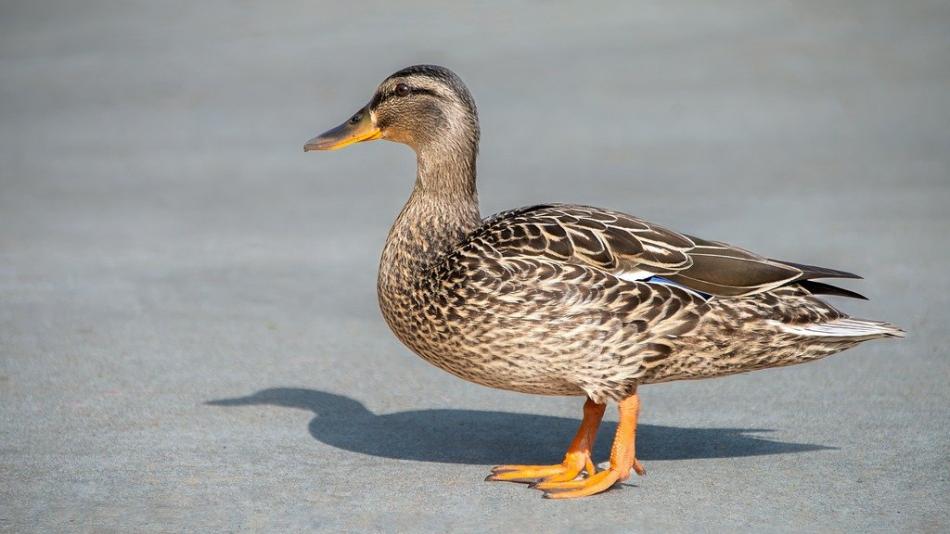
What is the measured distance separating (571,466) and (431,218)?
1175 mm

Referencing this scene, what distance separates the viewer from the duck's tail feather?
478cm

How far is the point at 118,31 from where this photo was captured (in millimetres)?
14359

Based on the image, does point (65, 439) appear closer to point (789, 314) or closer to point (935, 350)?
point (789, 314)

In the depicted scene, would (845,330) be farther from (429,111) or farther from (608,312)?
(429,111)

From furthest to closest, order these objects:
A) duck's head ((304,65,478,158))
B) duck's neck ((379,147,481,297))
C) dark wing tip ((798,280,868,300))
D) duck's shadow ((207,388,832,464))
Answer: duck's head ((304,65,478,158)) < duck's shadow ((207,388,832,464)) < duck's neck ((379,147,481,297)) < dark wing tip ((798,280,868,300))

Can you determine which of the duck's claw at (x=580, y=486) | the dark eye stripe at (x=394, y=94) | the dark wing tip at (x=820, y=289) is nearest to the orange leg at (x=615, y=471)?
the duck's claw at (x=580, y=486)

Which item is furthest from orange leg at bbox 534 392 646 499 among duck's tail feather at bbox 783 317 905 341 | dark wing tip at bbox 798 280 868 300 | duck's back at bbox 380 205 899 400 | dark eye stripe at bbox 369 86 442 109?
dark eye stripe at bbox 369 86 442 109

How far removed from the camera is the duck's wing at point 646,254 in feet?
15.8

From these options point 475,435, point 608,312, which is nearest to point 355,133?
point 475,435

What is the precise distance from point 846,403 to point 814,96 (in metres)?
6.35

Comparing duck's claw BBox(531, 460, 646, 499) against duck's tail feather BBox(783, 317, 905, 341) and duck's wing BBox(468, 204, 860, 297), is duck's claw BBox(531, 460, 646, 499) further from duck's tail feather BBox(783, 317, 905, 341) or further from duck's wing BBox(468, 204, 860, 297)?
duck's tail feather BBox(783, 317, 905, 341)

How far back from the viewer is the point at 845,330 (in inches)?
189

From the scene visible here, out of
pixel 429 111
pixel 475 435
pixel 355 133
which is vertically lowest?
pixel 475 435

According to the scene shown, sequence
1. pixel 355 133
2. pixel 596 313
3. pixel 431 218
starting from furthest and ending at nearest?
pixel 355 133, pixel 431 218, pixel 596 313
